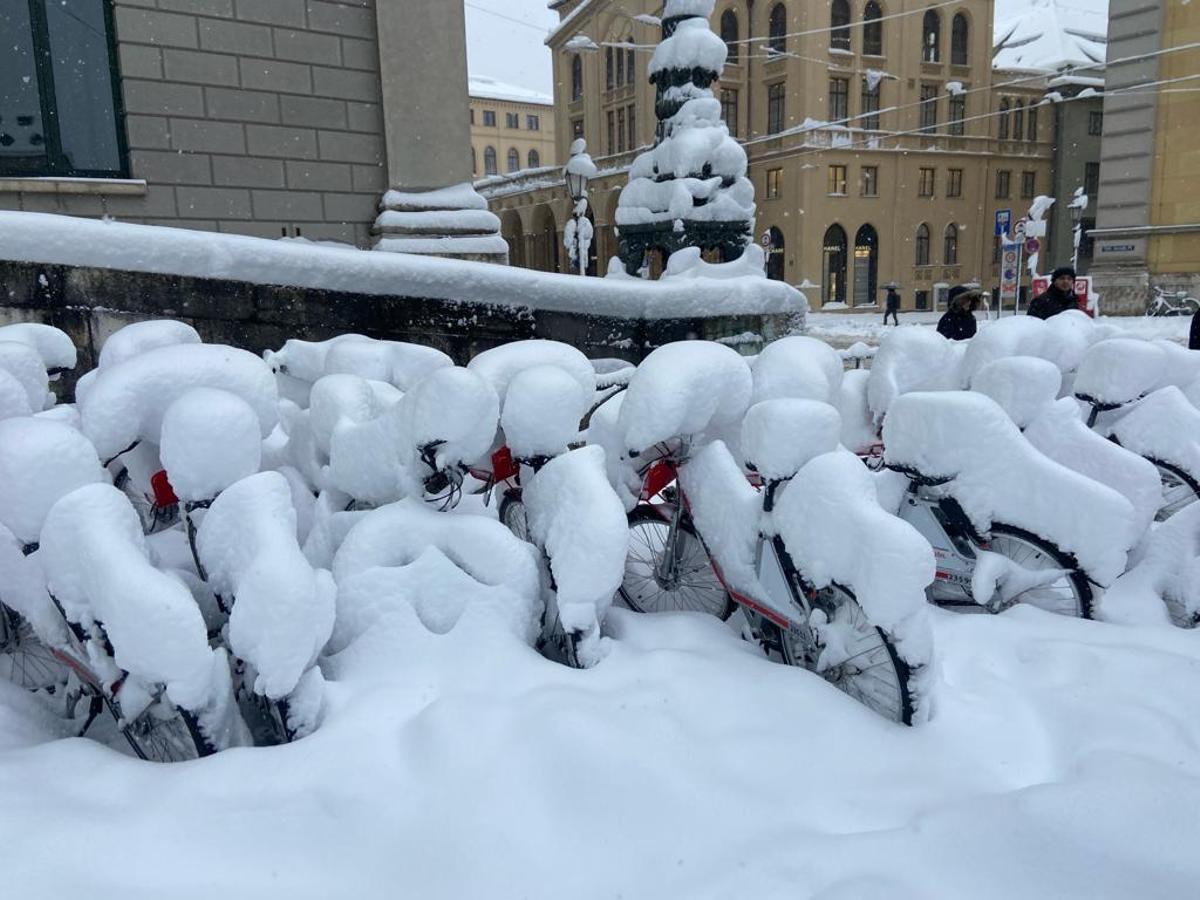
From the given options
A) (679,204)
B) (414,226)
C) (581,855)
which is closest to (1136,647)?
(581,855)

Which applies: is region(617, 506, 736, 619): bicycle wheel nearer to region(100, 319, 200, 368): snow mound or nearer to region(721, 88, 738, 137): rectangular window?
region(100, 319, 200, 368): snow mound

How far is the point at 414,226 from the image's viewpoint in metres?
9.41

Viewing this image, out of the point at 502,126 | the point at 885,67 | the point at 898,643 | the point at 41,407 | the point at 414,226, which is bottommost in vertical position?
the point at 898,643

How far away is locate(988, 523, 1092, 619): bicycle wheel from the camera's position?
313 centimetres

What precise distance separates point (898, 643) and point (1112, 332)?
3.28 metres

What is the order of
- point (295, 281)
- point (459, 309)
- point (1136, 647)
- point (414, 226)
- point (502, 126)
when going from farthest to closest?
point (502, 126) → point (414, 226) → point (459, 309) → point (295, 281) → point (1136, 647)

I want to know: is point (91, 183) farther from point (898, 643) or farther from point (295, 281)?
point (898, 643)

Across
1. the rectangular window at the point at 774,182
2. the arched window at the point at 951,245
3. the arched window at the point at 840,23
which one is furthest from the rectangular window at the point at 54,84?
the arched window at the point at 951,245

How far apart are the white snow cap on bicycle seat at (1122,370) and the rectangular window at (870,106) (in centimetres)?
3892

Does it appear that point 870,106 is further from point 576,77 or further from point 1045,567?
point 1045,567

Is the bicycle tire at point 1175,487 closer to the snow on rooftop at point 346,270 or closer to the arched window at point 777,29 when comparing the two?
the snow on rooftop at point 346,270

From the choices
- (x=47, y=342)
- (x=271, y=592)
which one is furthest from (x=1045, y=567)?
(x=47, y=342)

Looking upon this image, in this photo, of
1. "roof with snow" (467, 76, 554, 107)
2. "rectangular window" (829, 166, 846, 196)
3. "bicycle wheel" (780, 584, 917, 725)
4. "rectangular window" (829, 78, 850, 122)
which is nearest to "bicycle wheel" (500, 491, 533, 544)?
"bicycle wheel" (780, 584, 917, 725)

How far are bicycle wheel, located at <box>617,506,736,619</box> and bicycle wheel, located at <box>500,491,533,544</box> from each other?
0.48 meters
